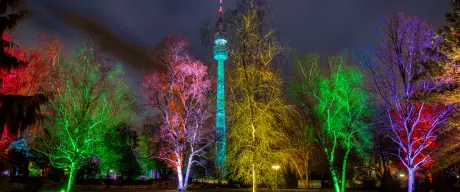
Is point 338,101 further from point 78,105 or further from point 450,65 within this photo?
point 78,105

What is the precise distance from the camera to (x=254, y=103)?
13117 mm

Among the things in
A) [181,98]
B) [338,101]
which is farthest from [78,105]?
[338,101]

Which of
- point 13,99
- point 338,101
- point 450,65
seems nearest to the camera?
point 13,99

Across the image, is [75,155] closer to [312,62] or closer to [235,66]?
[235,66]

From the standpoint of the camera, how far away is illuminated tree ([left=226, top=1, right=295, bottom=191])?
13.0 m

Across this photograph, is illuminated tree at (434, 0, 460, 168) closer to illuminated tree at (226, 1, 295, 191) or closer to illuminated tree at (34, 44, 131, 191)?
illuminated tree at (226, 1, 295, 191)

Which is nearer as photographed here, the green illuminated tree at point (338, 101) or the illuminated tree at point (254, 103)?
the illuminated tree at point (254, 103)

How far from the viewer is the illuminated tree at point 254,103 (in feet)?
42.7

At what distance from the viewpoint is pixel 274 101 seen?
516 inches

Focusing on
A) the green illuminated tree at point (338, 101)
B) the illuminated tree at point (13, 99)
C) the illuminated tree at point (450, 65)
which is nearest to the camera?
the illuminated tree at point (13, 99)

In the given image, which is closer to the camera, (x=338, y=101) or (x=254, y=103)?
(x=254, y=103)

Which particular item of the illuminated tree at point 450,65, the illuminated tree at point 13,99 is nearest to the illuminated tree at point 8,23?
the illuminated tree at point 13,99

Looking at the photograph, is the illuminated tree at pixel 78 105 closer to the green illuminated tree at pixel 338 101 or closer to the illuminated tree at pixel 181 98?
the illuminated tree at pixel 181 98

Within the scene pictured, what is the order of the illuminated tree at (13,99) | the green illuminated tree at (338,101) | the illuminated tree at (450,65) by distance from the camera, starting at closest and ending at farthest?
the illuminated tree at (13,99)
the illuminated tree at (450,65)
the green illuminated tree at (338,101)
